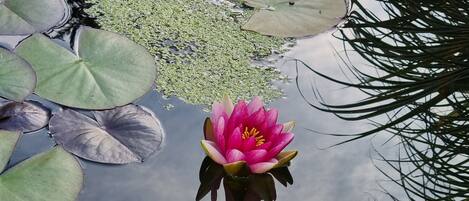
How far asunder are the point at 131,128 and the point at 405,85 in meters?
0.66

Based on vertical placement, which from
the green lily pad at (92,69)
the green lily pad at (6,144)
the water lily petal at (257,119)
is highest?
the water lily petal at (257,119)

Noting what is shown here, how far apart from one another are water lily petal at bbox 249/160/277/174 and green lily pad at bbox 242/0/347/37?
0.65 m

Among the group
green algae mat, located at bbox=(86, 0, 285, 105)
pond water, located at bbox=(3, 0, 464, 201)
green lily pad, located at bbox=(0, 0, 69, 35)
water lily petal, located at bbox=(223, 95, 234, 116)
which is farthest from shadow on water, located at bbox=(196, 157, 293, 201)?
green lily pad, located at bbox=(0, 0, 69, 35)

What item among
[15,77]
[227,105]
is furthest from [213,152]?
[15,77]

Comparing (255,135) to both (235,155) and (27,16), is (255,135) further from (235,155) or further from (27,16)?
(27,16)

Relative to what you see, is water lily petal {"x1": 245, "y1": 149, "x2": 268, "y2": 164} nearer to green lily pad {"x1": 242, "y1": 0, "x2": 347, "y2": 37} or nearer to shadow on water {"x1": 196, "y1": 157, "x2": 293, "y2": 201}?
shadow on water {"x1": 196, "y1": 157, "x2": 293, "y2": 201}

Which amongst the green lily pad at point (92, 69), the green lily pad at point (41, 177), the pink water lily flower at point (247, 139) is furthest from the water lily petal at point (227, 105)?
the green lily pad at point (41, 177)

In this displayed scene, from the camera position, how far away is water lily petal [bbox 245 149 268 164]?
5.23 ft

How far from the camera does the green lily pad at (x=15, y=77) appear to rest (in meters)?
1.68

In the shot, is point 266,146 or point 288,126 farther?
point 288,126

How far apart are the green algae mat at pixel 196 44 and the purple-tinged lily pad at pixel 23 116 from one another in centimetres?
32

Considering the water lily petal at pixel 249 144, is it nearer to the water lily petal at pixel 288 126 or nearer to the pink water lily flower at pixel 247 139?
the pink water lily flower at pixel 247 139

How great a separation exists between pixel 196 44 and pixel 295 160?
0.53m

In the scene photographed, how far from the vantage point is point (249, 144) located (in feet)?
5.23
